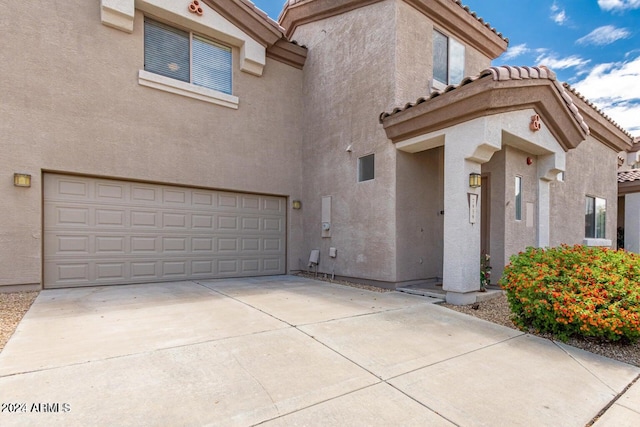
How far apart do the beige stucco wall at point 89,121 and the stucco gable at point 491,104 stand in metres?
4.08

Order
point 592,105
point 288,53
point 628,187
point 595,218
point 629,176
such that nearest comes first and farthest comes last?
point 288,53, point 592,105, point 595,218, point 628,187, point 629,176

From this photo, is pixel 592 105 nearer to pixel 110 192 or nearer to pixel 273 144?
pixel 273 144

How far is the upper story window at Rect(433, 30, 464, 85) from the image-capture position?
27.6 ft

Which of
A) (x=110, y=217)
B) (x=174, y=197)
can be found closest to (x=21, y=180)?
(x=110, y=217)

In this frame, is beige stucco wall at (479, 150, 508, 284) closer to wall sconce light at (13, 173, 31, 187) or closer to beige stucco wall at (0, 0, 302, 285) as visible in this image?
beige stucco wall at (0, 0, 302, 285)

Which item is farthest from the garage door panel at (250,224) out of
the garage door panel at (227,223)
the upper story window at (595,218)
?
the upper story window at (595,218)

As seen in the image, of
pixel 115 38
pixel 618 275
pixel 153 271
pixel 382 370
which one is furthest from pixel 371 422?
pixel 115 38

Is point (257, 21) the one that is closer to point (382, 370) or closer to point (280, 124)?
point (280, 124)

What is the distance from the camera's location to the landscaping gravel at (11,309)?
394 cm

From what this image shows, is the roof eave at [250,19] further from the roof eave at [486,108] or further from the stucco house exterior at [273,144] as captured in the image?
the roof eave at [486,108]

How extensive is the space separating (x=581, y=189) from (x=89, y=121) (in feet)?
44.0

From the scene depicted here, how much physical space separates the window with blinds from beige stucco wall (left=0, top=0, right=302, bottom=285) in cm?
24

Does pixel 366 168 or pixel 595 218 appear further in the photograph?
pixel 595 218

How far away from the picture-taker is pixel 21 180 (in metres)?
6.14
